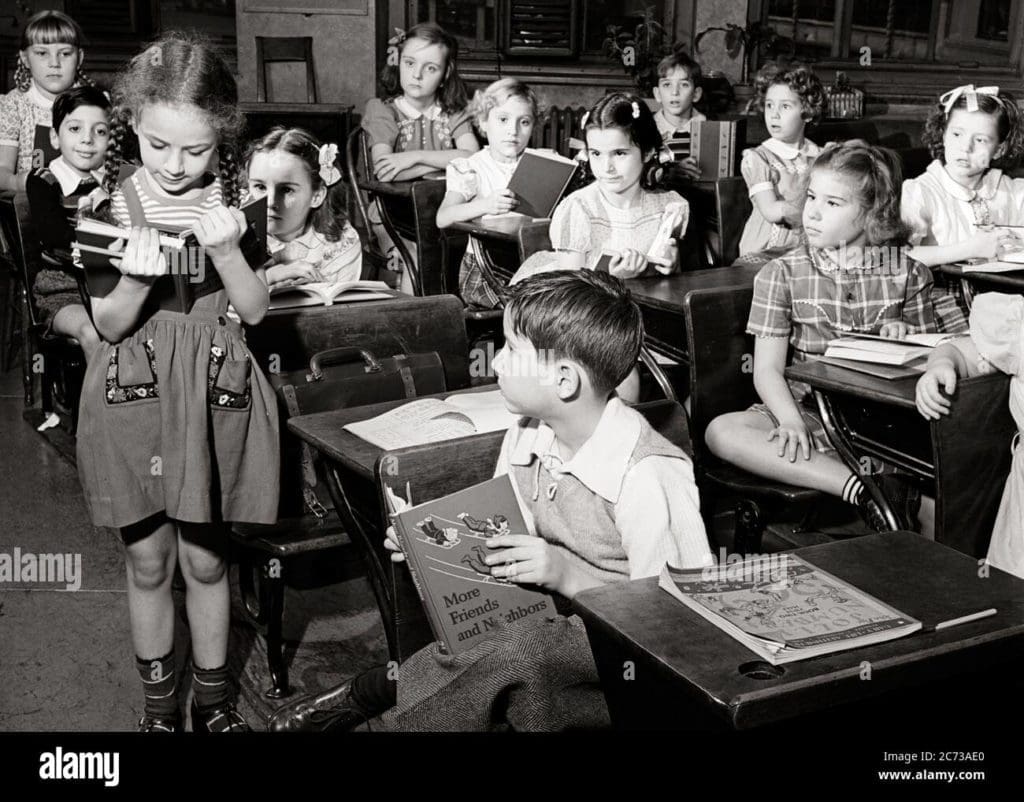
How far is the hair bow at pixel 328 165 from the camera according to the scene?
3.44m

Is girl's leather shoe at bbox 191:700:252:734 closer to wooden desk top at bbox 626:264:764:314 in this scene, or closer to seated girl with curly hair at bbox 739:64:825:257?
wooden desk top at bbox 626:264:764:314

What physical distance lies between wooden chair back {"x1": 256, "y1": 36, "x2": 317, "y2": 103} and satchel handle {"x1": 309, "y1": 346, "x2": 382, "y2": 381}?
189 inches

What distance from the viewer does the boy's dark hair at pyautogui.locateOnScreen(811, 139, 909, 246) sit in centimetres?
301

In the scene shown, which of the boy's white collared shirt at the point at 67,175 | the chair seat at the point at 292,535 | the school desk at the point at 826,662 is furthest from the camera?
the boy's white collared shirt at the point at 67,175

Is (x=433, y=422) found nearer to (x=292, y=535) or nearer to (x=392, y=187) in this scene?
(x=292, y=535)

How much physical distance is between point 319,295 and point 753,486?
1.10 m

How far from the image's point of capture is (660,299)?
312 cm

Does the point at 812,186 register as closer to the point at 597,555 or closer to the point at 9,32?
the point at 597,555

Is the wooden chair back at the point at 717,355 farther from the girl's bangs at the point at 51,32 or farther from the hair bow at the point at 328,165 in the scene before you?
the girl's bangs at the point at 51,32

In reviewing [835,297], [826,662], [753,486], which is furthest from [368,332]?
[826,662]

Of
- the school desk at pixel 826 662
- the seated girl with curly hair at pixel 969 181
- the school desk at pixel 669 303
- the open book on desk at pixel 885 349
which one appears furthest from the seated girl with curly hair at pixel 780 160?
the school desk at pixel 826 662

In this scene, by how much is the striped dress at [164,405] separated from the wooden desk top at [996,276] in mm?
2240

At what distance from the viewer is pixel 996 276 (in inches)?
136

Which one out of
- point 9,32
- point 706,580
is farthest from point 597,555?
point 9,32
